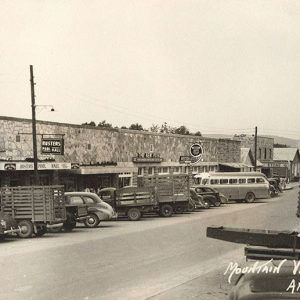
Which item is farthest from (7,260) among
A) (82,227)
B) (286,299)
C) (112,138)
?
(112,138)

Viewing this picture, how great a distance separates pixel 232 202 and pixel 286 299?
37.5 meters

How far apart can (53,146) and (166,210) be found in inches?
254

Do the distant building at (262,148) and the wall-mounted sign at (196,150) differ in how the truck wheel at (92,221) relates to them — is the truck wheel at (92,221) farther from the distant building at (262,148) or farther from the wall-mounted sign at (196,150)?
the distant building at (262,148)

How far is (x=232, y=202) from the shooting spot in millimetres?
39688

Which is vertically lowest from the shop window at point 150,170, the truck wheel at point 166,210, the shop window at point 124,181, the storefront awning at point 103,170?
the truck wheel at point 166,210

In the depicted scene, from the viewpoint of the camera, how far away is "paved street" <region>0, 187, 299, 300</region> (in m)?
8.94

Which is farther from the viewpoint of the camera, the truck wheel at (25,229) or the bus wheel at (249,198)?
the bus wheel at (249,198)

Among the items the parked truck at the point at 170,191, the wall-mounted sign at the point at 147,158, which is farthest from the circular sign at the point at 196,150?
the parked truck at the point at 170,191

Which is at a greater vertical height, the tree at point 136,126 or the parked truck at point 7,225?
the tree at point 136,126

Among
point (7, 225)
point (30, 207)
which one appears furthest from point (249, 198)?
point (7, 225)

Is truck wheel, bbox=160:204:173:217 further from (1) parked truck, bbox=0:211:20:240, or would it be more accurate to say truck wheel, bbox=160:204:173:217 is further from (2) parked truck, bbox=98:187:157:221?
(1) parked truck, bbox=0:211:20:240

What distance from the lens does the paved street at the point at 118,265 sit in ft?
29.3

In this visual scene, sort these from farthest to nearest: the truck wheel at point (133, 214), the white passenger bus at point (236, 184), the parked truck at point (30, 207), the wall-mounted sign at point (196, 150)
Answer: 1. the wall-mounted sign at point (196, 150)
2. the white passenger bus at point (236, 184)
3. the truck wheel at point (133, 214)
4. the parked truck at point (30, 207)

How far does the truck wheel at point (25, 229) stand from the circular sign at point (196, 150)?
29.0m
